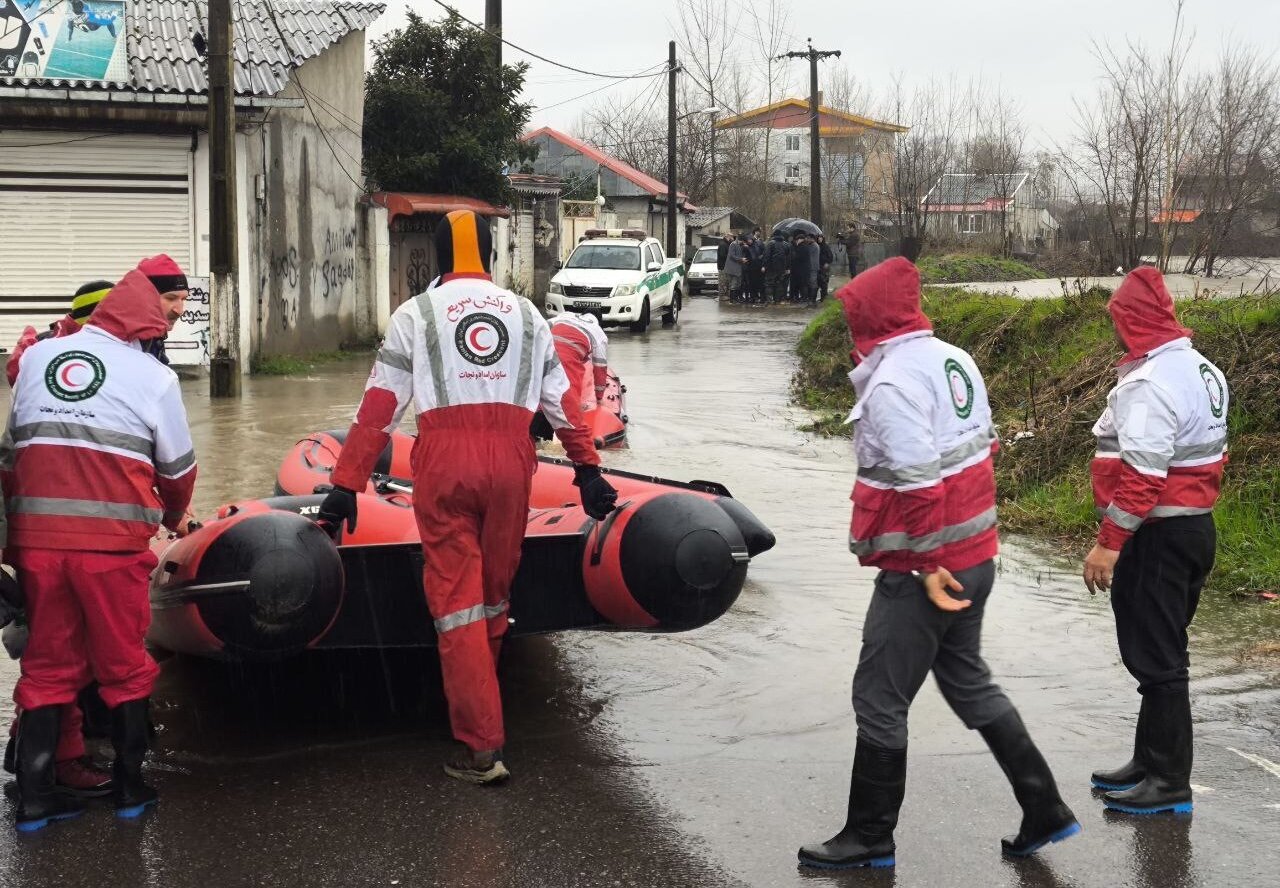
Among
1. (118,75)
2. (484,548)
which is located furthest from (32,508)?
(118,75)

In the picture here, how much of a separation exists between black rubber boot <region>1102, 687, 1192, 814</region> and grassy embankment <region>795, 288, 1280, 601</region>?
3622 millimetres

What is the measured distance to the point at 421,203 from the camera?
25500mm

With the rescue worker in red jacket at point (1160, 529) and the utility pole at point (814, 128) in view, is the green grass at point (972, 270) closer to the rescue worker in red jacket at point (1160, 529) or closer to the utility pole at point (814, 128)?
the utility pole at point (814, 128)

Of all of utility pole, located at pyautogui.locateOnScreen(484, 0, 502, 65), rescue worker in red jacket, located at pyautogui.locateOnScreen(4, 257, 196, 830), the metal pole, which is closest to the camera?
rescue worker in red jacket, located at pyautogui.locateOnScreen(4, 257, 196, 830)

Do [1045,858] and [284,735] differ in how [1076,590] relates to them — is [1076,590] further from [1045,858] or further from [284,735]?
[284,735]

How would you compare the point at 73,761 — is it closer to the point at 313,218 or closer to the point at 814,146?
the point at 313,218

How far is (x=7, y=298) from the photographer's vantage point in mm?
18688

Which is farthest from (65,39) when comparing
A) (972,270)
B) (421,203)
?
(972,270)

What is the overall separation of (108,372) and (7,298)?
1540 cm

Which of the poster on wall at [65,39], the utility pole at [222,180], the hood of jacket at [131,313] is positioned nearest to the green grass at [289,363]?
the utility pole at [222,180]

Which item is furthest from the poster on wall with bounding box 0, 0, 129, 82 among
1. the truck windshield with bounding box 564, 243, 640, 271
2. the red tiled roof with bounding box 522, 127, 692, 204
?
the red tiled roof with bounding box 522, 127, 692, 204

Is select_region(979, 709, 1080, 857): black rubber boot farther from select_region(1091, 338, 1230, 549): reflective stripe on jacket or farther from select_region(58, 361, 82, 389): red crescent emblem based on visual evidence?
select_region(58, 361, 82, 389): red crescent emblem

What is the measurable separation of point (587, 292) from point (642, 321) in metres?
1.25

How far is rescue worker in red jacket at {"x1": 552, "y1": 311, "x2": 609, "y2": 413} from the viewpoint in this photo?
10148 millimetres
